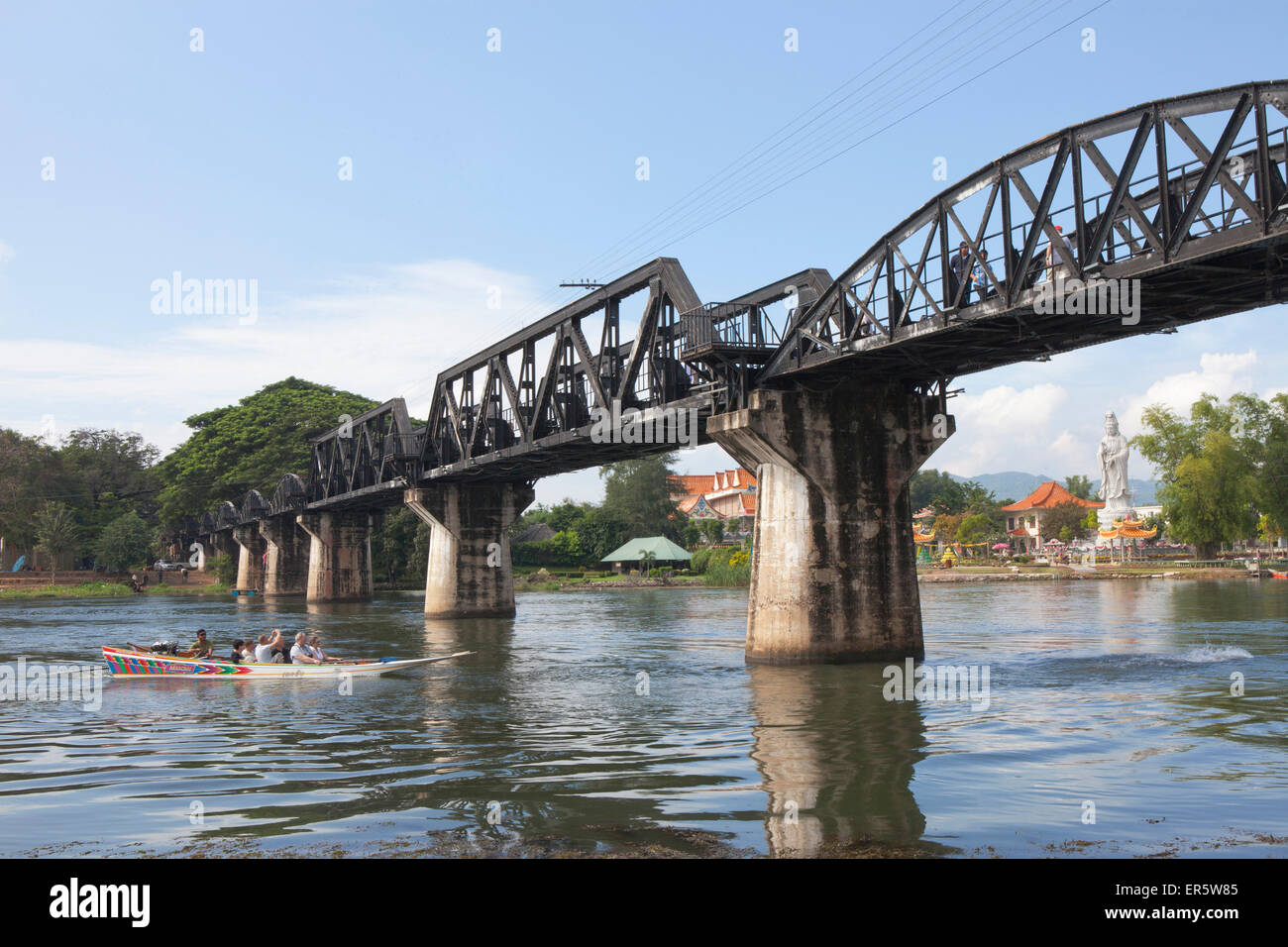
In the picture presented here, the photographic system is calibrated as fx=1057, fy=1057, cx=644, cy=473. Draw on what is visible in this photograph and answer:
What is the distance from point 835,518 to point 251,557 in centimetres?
10445

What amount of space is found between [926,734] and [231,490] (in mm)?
122194

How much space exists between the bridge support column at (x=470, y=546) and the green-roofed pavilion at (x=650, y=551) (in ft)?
190

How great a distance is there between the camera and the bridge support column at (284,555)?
108 meters

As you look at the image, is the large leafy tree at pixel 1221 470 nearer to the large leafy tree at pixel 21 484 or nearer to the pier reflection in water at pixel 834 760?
the pier reflection in water at pixel 834 760

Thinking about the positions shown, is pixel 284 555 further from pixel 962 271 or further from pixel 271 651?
pixel 962 271

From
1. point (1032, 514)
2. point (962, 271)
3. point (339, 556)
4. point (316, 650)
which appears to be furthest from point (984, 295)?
point (1032, 514)

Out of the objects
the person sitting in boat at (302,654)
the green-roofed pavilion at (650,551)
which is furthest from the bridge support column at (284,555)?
the person sitting in boat at (302,654)

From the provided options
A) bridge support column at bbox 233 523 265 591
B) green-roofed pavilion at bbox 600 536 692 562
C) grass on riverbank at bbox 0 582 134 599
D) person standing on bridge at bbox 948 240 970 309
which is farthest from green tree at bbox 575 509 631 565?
person standing on bridge at bbox 948 240 970 309

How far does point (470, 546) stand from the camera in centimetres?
6397

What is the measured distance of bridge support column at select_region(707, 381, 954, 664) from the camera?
98.9ft

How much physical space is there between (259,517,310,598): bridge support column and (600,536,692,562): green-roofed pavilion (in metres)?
35.6

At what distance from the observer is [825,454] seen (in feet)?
100
